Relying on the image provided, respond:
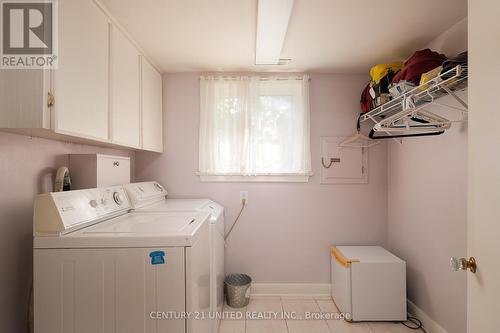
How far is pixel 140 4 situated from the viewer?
4.73ft

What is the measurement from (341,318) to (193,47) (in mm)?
2623

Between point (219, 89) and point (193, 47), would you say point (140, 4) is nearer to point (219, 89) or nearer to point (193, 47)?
point (193, 47)

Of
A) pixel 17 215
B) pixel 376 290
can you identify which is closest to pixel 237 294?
pixel 376 290

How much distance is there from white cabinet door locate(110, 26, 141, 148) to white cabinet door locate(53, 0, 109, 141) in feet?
0.23

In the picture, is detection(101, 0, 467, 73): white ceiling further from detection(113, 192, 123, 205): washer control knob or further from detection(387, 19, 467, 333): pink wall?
detection(113, 192, 123, 205): washer control knob

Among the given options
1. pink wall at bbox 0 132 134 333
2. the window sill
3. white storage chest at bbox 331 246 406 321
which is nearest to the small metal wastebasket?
white storage chest at bbox 331 246 406 321

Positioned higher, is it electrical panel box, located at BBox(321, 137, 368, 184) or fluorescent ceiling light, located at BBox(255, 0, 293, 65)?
fluorescent ceiling light, located at BBox(255, 0, 293, 65)

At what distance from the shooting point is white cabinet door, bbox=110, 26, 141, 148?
60.1 inches

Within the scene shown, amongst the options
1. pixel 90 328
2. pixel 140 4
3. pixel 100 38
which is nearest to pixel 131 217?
pixel 90 328

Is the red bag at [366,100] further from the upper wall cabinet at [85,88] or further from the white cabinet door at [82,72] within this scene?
the white cabinet door at [82,72]

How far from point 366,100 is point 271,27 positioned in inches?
47.1

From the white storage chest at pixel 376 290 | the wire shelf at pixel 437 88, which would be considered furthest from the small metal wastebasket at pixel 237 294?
the wire shelf at pixel 437 88
